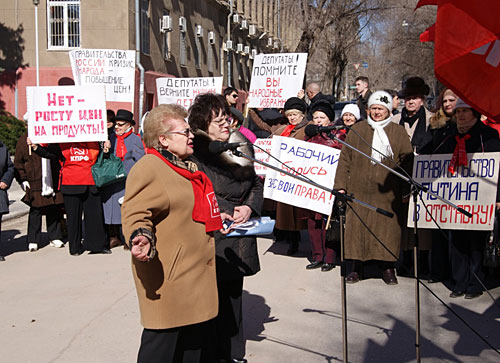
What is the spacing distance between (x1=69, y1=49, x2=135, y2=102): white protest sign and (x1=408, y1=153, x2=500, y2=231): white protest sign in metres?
6.29

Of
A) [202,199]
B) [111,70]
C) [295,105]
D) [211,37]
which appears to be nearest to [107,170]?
[295,105]

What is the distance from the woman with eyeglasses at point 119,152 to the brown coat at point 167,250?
19.7 ft

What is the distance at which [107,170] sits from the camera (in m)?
9.53

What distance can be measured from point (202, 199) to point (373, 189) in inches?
148

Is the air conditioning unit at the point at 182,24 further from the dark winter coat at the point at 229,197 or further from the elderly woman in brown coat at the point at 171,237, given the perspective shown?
the elderly woman in brown coat at the point at 171,237

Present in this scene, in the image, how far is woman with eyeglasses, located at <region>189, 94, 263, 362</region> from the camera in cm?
496

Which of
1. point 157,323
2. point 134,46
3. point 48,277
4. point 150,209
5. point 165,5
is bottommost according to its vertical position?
point 48,277

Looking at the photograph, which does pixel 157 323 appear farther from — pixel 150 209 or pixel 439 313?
pixel 439 313

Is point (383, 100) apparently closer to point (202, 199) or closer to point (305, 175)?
point (305, 175)

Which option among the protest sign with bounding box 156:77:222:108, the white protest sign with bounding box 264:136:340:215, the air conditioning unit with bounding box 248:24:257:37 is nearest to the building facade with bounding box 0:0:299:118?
the protest sign with bounding box 156:77:222:108

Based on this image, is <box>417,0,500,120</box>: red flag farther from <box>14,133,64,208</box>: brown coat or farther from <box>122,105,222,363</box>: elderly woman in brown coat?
<box>14,133,64,208</box>: brown coat

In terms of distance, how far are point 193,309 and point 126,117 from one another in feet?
20.4

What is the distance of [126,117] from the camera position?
982 centimetres

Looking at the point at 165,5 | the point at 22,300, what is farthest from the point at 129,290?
the point at 165,5
